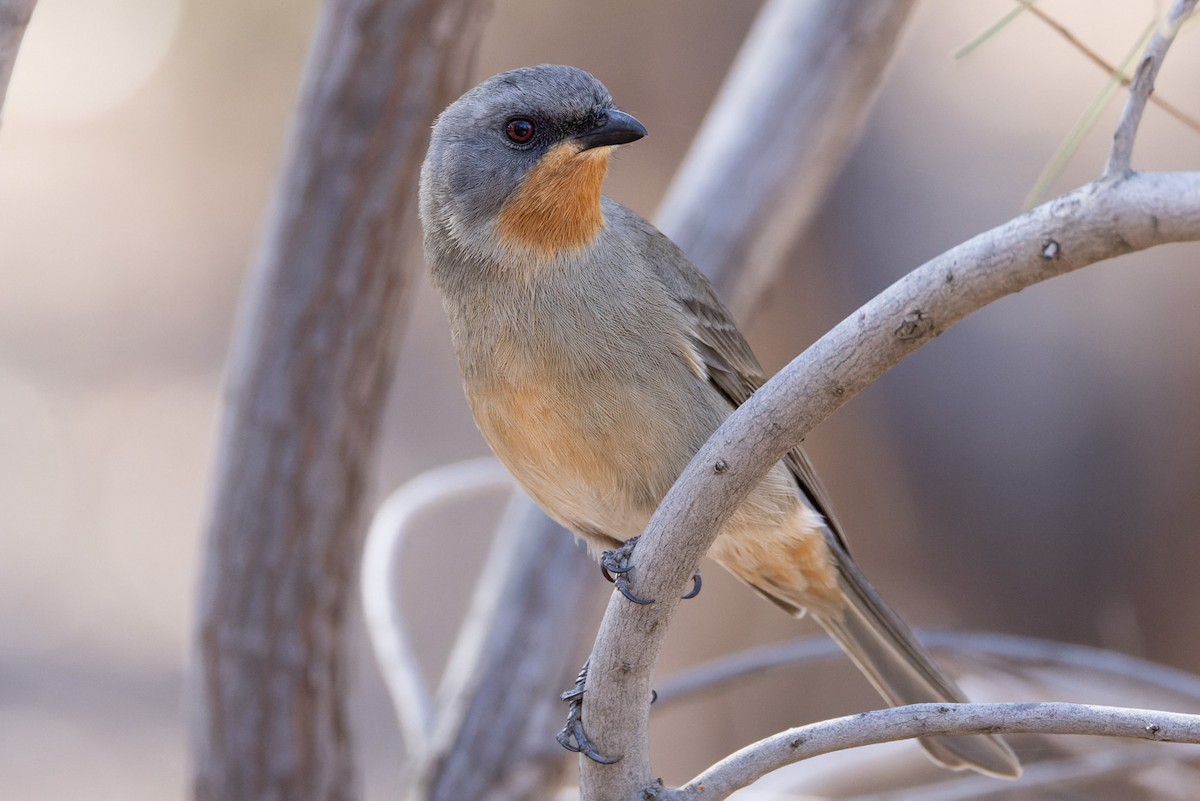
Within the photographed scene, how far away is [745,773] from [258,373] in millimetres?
2282

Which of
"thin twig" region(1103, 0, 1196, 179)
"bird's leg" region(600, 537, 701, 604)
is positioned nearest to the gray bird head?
"bird's leg" region(600, 537, 701, 604)

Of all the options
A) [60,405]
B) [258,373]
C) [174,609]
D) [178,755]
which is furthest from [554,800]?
[60,405]

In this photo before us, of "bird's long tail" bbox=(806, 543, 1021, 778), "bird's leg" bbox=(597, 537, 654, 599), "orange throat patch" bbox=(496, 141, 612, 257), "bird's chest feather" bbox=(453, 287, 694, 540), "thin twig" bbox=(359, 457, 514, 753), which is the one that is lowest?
"thin twig" bbox=(359, 457, 514, 753)

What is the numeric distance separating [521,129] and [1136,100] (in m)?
1.69

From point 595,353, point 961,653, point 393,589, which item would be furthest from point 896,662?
point 393,589

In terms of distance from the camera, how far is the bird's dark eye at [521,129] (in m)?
3.12

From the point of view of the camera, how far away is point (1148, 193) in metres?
1.64

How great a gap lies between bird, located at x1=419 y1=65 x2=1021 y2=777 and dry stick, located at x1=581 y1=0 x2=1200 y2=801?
23 cm

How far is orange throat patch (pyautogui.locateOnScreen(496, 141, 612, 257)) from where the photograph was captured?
9.93 feet

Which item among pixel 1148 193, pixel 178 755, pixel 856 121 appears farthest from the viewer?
pixel 178 755

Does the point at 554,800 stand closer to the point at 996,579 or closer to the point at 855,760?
the point at 855,760

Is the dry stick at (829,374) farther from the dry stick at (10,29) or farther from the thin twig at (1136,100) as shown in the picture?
the dry stick at (10,29)

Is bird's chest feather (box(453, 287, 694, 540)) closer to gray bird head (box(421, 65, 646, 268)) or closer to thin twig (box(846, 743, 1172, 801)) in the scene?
gray bird head (box(421, 65, 646, 268))

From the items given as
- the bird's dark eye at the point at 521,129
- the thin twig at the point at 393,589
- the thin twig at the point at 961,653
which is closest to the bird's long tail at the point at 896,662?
the thin twig at the point at 961,653
